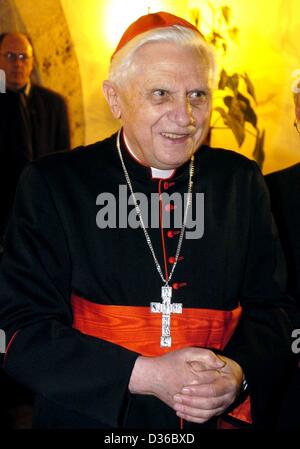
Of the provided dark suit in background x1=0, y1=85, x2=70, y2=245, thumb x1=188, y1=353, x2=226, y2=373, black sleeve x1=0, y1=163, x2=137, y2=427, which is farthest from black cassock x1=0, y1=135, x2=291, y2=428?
dark suit in background x1=0, y1=85, x2=70, y2=245

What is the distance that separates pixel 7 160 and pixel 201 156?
6.95 feet

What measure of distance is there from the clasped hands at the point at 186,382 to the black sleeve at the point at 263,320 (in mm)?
155

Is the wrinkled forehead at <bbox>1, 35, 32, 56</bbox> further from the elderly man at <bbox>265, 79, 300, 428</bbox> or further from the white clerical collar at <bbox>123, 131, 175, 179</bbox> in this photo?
the white clerical collar at <bbox>123, 131, 175, 179</bbox>

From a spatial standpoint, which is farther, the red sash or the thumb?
the red sash

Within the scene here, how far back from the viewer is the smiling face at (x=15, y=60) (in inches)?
150

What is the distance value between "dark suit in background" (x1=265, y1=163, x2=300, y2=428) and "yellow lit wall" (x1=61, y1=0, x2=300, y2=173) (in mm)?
1424

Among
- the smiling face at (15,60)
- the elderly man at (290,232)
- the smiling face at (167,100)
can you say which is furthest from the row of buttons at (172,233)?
the smiling face at (15,60)

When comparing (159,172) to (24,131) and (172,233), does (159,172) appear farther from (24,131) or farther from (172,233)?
(24,131)

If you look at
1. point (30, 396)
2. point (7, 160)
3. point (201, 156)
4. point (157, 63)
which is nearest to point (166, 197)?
point (201, 156)

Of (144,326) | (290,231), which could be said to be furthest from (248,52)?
Result: (144,326)

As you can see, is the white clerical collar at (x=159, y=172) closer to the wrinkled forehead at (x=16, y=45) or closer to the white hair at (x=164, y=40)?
the white hair at (x=164, y=40)

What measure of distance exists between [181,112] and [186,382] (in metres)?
0.65

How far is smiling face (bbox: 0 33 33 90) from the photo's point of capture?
3.81 m

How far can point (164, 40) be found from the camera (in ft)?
5.28
